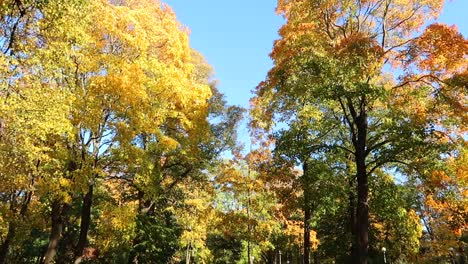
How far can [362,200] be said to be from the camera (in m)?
12.3

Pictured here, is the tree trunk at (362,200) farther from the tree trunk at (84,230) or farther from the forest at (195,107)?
the tree trunk at (84,230)

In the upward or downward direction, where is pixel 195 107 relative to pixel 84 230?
upward

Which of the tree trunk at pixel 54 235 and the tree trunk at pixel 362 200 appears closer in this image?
the tree trunk at pixel 362 200

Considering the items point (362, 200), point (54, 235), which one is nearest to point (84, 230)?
point (54, 235)

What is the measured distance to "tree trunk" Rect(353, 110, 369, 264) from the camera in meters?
11.7

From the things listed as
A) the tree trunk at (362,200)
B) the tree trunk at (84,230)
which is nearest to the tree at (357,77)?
the tree trunk at (362,200)

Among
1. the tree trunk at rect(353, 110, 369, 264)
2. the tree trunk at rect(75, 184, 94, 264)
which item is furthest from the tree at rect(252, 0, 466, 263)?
the tree trunk at rect(75, 184, 94, 264)

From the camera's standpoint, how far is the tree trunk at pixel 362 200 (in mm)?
11711

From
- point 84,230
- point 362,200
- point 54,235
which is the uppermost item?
point 362,200

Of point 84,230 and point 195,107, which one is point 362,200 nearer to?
point 195,107

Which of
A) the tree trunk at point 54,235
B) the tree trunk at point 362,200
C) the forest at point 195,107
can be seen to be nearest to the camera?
the forest at point 195,107

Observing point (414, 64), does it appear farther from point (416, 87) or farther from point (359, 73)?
point (359, 73)

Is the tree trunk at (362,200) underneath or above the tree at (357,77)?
underneath

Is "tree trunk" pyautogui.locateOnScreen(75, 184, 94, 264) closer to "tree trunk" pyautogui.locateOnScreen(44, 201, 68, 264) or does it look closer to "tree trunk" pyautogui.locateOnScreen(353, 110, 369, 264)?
"tree trunk" pyautogui.locateOnScreen(44, 201, 68, 264)
